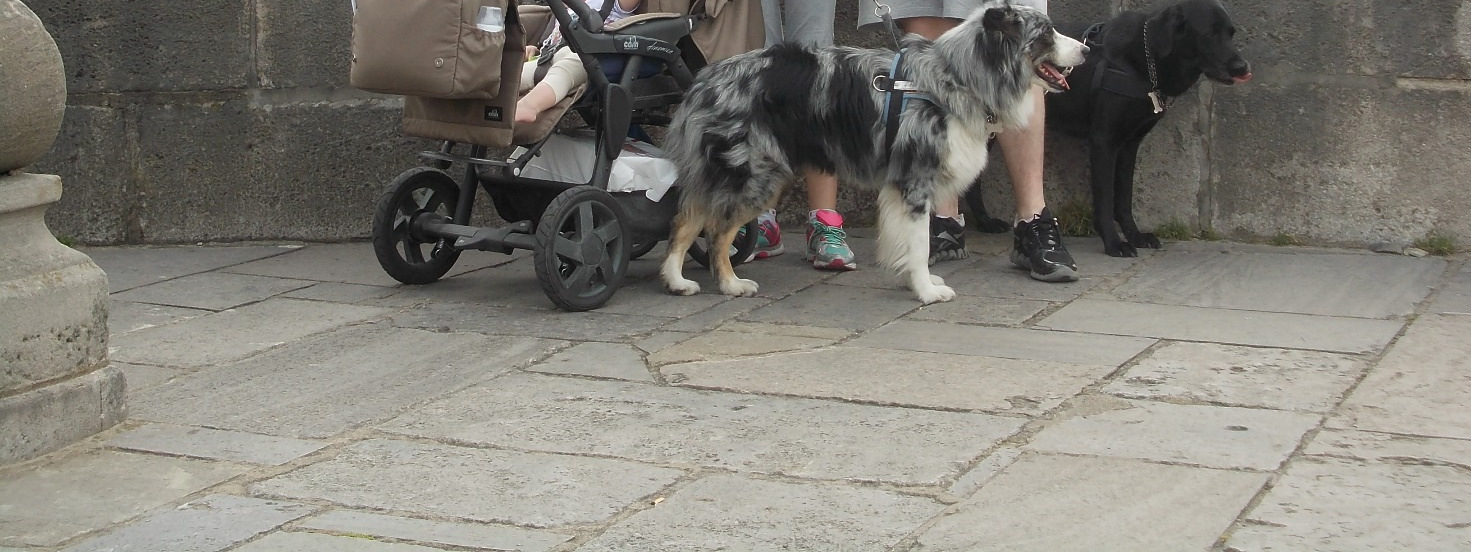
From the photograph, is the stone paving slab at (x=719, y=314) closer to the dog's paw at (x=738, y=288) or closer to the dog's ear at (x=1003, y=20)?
the dog's paw at (x=738, y=288)

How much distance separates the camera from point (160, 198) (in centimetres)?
634

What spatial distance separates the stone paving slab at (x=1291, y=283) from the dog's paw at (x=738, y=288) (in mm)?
1227

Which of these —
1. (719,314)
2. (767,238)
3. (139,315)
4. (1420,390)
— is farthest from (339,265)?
(1420,390)

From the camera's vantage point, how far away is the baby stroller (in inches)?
174

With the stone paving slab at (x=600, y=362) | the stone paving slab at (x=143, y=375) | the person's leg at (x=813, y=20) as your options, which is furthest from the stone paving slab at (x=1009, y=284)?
the stone paving slab at (x=143, y=375)

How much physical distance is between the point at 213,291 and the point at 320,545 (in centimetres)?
280

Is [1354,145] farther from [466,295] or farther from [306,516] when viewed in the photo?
[306,516]

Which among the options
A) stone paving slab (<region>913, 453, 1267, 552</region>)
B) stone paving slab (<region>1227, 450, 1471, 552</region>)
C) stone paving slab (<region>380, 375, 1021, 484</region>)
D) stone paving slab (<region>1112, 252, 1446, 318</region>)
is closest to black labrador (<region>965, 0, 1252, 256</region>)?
stone paving slab (<region>1112, 252, 1446, 318</region>)

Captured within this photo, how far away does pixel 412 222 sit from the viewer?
16.6ft

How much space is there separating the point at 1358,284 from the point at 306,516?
3.67 metres

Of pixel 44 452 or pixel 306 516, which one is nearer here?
pixel 306 516

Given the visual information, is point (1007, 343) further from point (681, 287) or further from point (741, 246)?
point (741, 246)

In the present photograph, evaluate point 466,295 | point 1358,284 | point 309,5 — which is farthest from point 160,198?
point 1358,284

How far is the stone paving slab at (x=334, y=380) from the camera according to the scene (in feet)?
11.8
